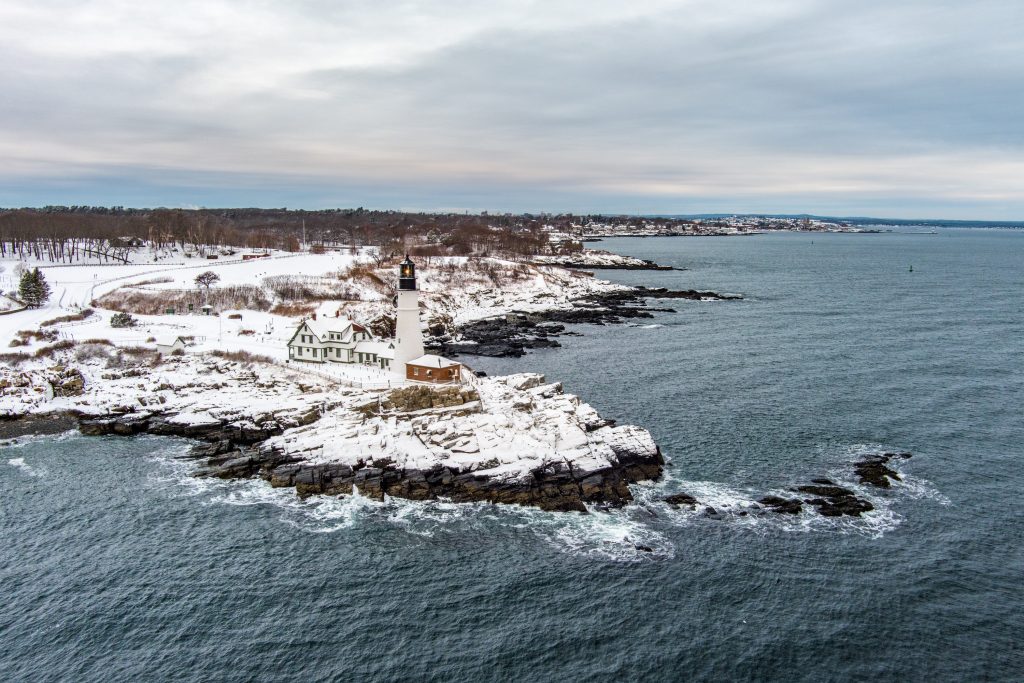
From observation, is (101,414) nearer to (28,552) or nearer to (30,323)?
(28,552)

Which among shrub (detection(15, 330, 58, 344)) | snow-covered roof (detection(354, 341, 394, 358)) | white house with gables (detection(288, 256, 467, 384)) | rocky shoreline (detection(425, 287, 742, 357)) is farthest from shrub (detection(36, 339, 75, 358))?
rocky shoreline (detection(425, 287, 742, 357))

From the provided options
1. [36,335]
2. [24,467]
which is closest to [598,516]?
[24,467]

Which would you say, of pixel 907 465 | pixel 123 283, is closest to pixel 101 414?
pixel 123 283

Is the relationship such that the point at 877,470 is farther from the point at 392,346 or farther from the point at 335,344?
the point at 335,344

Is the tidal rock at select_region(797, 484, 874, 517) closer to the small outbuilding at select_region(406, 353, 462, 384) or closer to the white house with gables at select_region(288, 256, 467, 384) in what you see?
the small outbuilding at select_region(406, 353, 462, 384)

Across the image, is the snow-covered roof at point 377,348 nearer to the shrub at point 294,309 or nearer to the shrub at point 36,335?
the shrub at point 294,309
